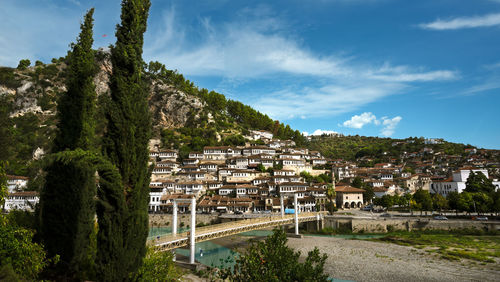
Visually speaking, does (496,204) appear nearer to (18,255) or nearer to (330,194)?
(330,194)

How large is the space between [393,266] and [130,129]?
24.6 metres

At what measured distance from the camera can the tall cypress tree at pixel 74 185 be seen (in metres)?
10.4

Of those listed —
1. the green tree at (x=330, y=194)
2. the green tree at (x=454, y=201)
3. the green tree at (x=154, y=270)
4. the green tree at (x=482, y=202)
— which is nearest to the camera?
the green tree at (x=154, y=270)

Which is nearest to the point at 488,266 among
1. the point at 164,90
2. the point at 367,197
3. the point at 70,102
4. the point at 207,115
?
the point at 70,102

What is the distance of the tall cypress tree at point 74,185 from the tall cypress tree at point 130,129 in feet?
5.89

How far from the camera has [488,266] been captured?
22312mm

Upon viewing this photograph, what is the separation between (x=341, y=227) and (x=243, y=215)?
16330mm

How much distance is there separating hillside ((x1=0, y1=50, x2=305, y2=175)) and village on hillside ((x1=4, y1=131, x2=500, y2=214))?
8807 millimetres

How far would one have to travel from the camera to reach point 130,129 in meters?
8.57

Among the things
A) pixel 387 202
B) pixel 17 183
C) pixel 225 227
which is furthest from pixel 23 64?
pixel 387 202

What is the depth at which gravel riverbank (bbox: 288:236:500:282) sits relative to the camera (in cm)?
2034

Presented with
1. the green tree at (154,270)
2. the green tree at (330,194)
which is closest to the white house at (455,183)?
the green tree at (330,194)

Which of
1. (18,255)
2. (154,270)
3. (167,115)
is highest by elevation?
(167,115)

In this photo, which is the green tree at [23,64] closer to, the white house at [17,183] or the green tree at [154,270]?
the white house at [17,183]
